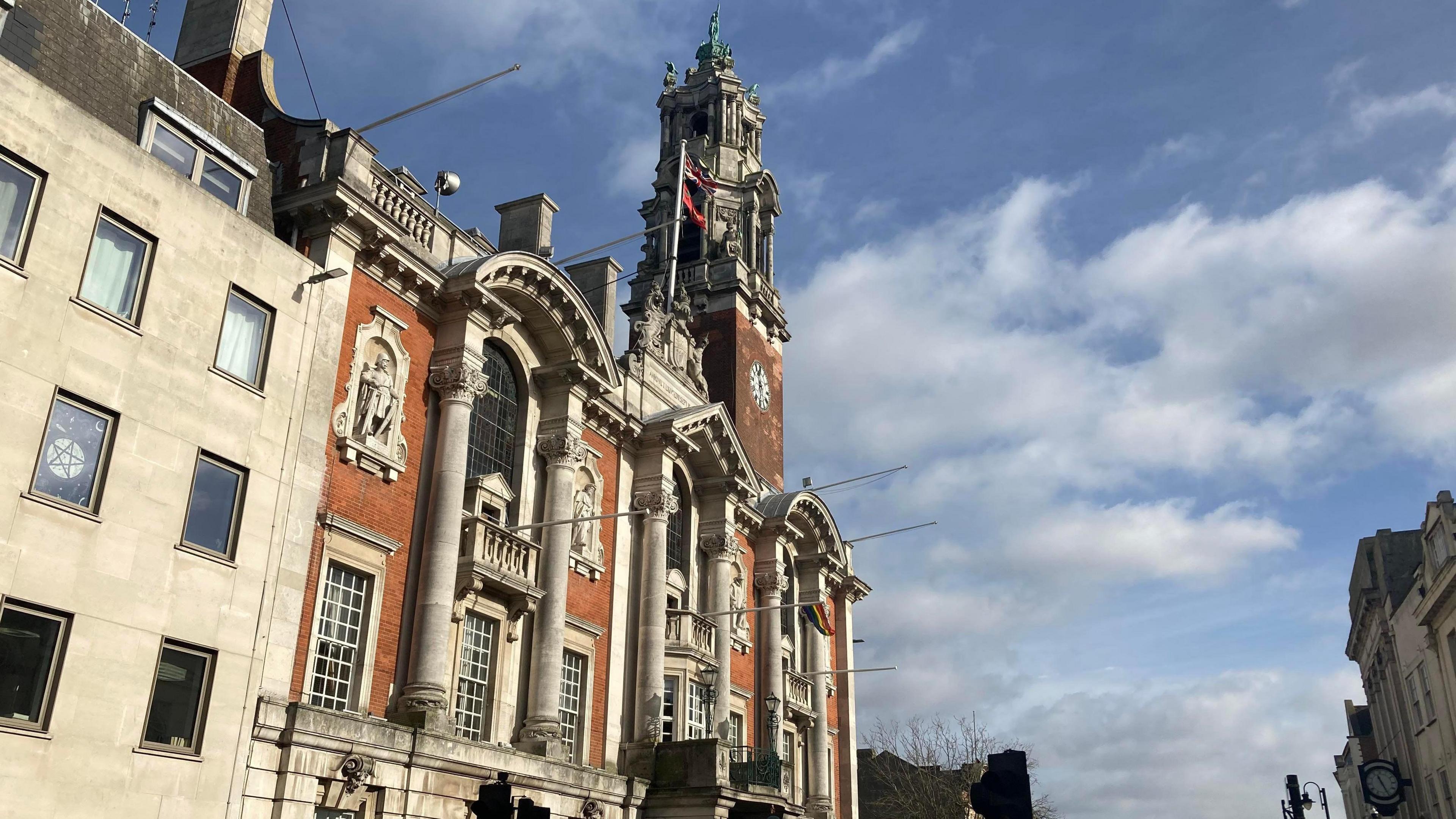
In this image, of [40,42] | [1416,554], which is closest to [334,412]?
[40,42]

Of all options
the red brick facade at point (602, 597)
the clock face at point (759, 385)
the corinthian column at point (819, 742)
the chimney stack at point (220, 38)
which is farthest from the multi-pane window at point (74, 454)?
the clock face at point (759, 385)

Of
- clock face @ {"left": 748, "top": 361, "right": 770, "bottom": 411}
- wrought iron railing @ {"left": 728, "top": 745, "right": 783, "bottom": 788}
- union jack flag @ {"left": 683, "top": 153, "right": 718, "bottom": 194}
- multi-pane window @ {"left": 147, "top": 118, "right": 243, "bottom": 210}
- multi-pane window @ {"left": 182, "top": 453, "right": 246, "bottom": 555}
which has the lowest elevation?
wrought iron railing @ {"left": 728, "top": 745, "right": 783, "bottom": 788}

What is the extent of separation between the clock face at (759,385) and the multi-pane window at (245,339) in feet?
92.2

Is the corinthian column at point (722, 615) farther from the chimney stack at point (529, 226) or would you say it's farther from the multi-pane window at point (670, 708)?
the chimney stack at point (529, 226)

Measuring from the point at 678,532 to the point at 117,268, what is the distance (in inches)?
698

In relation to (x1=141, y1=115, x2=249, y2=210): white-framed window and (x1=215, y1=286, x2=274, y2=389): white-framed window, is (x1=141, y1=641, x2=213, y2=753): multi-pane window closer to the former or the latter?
(x1=215, y1=286, x2=274, y2=389): white-framed window

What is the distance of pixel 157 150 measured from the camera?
19344 mm

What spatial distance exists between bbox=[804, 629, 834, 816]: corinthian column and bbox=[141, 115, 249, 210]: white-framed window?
23.3 m

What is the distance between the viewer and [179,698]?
55.8 feet

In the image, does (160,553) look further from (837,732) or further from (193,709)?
(837,732)

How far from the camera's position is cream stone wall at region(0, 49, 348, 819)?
1534cm

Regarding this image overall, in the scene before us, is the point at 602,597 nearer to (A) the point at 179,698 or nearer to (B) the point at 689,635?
(B) the point at 689,635

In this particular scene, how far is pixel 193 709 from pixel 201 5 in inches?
640

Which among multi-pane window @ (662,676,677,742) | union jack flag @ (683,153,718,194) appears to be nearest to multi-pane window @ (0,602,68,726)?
multi-pane window @ (662,676,677,742)
